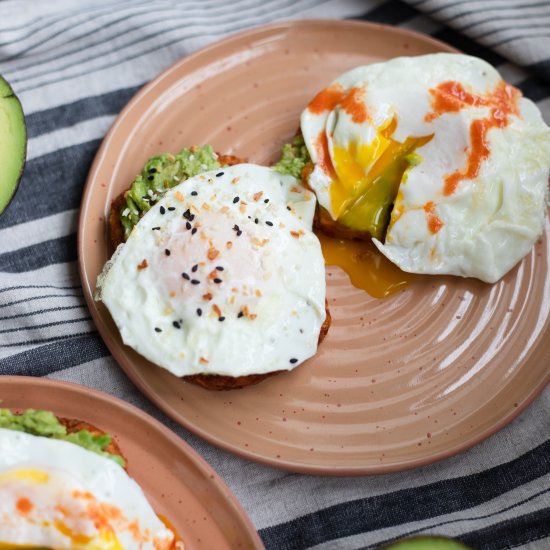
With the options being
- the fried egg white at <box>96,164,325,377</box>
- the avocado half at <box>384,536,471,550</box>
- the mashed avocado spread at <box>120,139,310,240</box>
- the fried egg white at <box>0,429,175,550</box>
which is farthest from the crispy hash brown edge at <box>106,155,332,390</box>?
the avocado half at <box>384,536,471,550</box>

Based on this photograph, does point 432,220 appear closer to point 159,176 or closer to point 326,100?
point 326,100

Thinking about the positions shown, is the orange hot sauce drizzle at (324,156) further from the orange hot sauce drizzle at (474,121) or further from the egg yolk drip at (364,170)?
the orange hot sauce drizzle at (474,121)

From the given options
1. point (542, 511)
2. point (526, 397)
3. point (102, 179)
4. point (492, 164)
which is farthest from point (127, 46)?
point (542, 511)

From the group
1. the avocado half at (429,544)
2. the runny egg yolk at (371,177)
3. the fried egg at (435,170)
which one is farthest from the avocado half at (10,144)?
the avocado half at (429,544)

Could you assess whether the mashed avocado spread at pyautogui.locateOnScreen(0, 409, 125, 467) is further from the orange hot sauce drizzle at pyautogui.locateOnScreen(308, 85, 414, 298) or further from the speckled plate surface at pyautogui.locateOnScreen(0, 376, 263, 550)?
the orange hot sauce drizzle at pyautogui.locateOnScreen(308, 85, 414, 298)

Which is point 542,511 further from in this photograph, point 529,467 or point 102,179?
point 102,179

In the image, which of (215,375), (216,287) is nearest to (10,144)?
(216,287)
